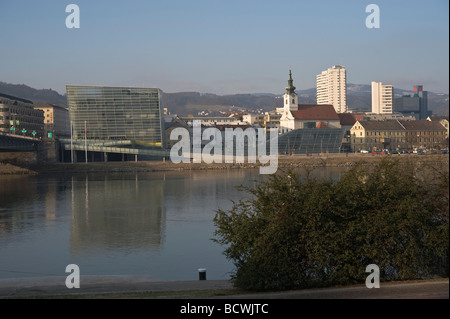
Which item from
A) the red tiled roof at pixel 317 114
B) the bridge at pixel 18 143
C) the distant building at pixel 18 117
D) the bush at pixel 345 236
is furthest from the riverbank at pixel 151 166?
the bush at pixel 345 236

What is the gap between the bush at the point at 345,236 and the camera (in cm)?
1137

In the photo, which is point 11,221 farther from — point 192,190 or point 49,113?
point 49,113

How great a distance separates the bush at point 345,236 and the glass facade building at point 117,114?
218 ft

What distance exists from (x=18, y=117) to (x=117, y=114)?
1834 centimetres

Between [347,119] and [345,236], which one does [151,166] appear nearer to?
[347,119]

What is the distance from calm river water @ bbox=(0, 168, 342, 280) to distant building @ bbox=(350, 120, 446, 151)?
47.8 m

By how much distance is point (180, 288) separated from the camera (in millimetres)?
12523

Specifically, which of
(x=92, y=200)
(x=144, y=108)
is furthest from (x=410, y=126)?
(x=92, y=200)

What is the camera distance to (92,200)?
36219 millimetres

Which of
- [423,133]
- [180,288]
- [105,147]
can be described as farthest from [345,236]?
[423,133]

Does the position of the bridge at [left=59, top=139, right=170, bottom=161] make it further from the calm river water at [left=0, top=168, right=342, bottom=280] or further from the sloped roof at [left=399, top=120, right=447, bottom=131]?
the sloped roof at [left=399, top=120, right=447, bottom=131]

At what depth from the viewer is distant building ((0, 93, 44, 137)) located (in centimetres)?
8075
